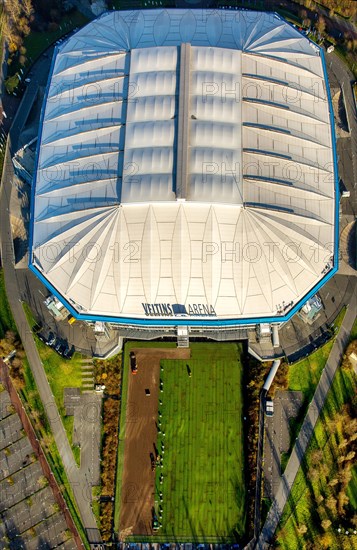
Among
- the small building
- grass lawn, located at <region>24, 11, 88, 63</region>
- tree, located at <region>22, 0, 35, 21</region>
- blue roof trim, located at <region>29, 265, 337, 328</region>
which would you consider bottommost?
blue roof trim, located at <region>29, 265, 337, 328</region>

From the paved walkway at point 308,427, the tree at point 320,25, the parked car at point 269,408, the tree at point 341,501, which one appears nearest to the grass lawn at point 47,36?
the tree at point 320,25

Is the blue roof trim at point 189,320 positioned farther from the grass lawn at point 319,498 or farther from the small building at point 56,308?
the grass lawn at point 319,498

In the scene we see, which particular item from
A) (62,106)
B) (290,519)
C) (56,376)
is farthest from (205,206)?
(290,519)

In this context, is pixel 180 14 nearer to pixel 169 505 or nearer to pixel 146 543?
pixel 169 505

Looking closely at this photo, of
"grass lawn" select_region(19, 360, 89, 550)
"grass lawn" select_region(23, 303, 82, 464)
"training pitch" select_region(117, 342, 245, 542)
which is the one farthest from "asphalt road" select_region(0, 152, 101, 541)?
"training pitch" select_region(117, 342, 245, 542)

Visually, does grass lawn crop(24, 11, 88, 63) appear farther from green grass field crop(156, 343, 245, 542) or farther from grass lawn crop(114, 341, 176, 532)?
green grass field crop(156, 343, 245, 542)

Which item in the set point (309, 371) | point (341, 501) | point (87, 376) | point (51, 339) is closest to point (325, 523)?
point (341, 501)

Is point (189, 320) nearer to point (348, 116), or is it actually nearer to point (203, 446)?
point (203, 446)
